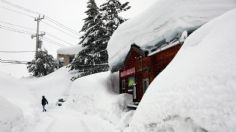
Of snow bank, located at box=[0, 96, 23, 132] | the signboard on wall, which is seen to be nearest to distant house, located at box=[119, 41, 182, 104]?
the signboard on wall

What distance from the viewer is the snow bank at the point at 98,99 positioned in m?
17.5

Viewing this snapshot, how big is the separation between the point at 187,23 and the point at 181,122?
11.1m

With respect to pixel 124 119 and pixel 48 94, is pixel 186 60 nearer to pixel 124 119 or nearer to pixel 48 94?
pixel 124 119

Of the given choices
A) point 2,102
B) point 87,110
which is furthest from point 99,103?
point 2,102

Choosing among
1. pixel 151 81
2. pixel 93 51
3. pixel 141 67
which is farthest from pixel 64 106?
pixel 151 81

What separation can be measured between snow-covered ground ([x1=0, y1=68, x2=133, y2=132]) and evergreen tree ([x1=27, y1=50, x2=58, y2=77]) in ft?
10.5

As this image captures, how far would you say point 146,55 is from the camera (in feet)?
58.0

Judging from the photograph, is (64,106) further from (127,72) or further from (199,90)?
(199,90)

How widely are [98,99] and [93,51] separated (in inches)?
507

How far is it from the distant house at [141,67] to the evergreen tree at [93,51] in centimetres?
1035

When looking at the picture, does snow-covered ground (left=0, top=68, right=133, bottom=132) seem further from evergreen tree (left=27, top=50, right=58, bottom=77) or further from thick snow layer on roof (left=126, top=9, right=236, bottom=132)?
thick snow layer on roof (left=126, top=9, right=236, bottom=132)

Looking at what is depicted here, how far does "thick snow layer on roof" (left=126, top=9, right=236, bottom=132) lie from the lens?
4203 millimetres

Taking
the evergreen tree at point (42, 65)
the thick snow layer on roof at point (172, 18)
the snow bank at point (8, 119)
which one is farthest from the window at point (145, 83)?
the evergreen tree at point (42, 65)

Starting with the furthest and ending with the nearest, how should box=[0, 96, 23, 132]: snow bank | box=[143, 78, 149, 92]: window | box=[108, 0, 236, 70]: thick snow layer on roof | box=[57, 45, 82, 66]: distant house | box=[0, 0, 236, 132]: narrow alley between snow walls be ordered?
box=[57, 45, 82, 66]: distant house → box=[143, 78, 149, 92]: window → box=[108, 0, 236, 70]: thick snow layer on roof → box=[0, 96, 23, 132]: snow bank → box=[0, 0, 236, 132]: narrow alley between snow walls
